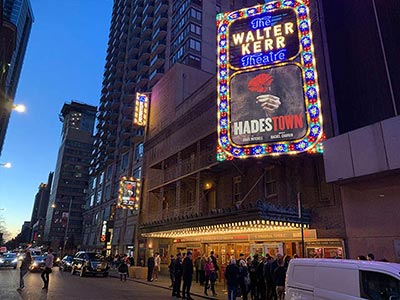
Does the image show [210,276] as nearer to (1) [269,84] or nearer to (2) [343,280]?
(2) [343,280]

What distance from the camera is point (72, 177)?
406 ft

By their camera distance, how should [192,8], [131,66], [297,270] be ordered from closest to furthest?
[297,270]
[192,8]
[131,66]

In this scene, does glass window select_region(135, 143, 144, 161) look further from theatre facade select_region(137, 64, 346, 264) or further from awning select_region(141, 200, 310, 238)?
awning select_region(141, 200, 310, 238)

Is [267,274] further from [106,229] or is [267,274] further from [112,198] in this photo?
[112,198]

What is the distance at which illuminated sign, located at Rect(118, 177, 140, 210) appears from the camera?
124 feet

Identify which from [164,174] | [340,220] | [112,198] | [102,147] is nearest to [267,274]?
[340,220]

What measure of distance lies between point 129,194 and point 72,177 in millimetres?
94454

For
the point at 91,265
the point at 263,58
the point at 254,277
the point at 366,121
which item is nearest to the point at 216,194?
the point at 263,58

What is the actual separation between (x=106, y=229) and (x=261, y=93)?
42.2 metres

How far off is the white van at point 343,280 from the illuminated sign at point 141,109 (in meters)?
33.3

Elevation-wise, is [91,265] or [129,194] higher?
[129,194]

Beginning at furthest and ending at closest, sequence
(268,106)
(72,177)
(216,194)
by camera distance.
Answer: (72,177) → (216,194) → (268,106)

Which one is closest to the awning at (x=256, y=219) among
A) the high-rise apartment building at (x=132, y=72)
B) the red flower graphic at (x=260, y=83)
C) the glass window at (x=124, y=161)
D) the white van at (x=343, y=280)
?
the white van at (x=343, y=280)

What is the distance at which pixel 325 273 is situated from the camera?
7.48 m
